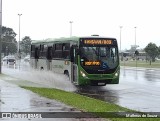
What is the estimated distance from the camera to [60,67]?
78.0 feet

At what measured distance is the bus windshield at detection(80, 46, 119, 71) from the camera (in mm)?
20734

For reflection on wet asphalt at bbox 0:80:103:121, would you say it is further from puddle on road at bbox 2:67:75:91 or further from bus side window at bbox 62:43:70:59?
bus side window at bbox 62:43:70:59

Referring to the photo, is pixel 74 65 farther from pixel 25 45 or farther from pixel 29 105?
pixel 25 45

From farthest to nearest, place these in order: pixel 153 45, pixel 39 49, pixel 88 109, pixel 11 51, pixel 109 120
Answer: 1. pixel 11 51
2. pixel 153 45
3. pixel 39 49
4. pixel 88 109
5. pixel 109 120

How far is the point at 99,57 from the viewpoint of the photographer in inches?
819

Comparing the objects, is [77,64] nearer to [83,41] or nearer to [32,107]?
[83,41]

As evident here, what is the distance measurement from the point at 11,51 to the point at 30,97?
139524 millimetres

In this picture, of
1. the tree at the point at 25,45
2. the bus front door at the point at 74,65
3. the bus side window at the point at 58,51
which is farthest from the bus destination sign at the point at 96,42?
the tree at the point at 25,45

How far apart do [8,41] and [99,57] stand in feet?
432

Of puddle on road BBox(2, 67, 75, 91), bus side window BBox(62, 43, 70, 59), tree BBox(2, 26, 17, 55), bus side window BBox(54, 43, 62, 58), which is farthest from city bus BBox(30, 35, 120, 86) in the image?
tree BBox(2, 26, 17, 55)

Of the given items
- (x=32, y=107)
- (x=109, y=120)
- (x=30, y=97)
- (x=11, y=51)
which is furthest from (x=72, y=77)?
(x=11, y=51)

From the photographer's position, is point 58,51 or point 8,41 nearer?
point 58,51

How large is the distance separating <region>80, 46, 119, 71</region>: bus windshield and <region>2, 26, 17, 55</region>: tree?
4927 inches

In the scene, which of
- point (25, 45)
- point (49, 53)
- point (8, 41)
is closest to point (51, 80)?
point (49, 53)
